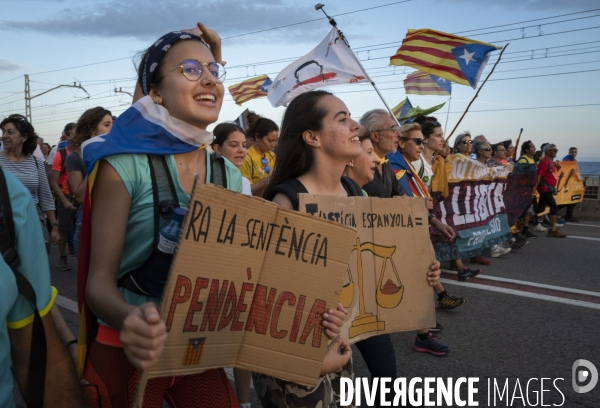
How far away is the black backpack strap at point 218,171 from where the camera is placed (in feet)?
6.39

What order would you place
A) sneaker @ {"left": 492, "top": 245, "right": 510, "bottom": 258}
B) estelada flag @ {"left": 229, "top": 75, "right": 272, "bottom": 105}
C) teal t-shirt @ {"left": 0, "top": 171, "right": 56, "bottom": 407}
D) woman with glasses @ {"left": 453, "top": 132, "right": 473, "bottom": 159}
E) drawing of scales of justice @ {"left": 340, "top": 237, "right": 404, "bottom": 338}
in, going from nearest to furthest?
teal t-shirt @ {"left": 0, "top": 171, "right": 56, "bottom": 407}
drawing of scales of justice @ {"left": 340, "top": 237, "right": 404, "bottom": 338}
sneaker @ {"left": 492, "top": 245, "right": 510, "bottom": 258}
woman with glasses @ {"left": 453, "top": 132, "right": 473, "bottom": 159}
estelada flag @ {"left": 229, "top": 75, "right": 272, "bottom": 105}

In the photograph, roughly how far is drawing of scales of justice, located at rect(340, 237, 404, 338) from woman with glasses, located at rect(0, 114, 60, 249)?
14.5 ft

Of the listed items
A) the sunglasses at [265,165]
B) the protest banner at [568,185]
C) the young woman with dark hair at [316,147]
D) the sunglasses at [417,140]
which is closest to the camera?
the young woman with dark hair at [316,147]

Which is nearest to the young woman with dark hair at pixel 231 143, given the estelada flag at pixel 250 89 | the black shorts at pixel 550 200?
the estelada flag at pixel 250 89

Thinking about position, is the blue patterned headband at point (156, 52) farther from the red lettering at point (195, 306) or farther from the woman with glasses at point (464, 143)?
the woman with glasses at point (464, 143)

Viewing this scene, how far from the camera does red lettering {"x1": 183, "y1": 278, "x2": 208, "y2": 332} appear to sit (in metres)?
1.53

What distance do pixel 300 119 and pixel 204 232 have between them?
129cm

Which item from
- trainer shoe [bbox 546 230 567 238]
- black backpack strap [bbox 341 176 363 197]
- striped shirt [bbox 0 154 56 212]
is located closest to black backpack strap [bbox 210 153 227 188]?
black backpack strap [bbox 341 176 363 197]

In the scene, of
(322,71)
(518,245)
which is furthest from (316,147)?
(518,245)

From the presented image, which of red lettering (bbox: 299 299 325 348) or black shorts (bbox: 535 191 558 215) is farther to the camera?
black shorts (bbox: 535 191 558 215)

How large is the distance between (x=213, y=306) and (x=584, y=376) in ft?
12.2

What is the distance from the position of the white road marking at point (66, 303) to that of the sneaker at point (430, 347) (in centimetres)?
354

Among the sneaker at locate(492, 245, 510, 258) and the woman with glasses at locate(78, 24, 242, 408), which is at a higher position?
the woman with glasses at locate(78, 24, 242, 408)

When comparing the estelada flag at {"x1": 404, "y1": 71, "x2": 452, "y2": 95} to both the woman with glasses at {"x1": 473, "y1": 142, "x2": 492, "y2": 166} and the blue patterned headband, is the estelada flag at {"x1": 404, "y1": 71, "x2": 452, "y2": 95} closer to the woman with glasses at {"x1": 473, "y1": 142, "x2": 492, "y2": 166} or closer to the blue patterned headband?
the woman with glasses at {"x1": 473, "y1": 142, "x2": 492, "y2": 166}
